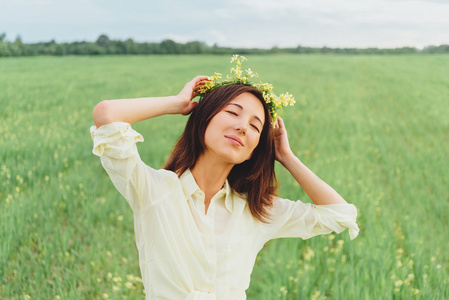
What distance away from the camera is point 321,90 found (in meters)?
18.3

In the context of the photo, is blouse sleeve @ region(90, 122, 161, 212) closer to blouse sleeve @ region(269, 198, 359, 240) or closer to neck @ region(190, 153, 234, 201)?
neck @ region(190, 153, 234, 201)

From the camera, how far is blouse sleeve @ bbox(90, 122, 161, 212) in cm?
165

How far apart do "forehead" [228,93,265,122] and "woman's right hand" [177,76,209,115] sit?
0.63 feet

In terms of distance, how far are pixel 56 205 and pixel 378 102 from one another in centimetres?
1365

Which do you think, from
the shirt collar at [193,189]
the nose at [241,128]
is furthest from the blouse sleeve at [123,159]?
the nose at [241,128]

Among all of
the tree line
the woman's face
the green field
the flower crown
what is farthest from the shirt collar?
the tree line

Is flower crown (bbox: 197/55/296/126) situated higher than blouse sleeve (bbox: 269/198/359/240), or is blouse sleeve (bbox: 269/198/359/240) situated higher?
flower crown (bbox: 197/55/296/126)

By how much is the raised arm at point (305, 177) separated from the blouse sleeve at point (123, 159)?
0.74m

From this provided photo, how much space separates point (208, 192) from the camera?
2012 millimetres

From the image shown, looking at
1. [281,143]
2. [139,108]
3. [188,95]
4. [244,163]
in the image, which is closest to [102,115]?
[139,108]

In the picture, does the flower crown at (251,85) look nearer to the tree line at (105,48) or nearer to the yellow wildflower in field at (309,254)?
the yellow wildflower in field at (309,254)

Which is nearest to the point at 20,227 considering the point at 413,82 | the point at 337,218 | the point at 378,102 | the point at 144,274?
the point at 144,274

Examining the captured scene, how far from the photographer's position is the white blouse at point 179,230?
5.64 feet

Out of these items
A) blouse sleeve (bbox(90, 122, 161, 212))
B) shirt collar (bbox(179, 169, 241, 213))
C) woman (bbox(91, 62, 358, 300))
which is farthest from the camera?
shirt collar (bbox(179, 169, 241, 213))
